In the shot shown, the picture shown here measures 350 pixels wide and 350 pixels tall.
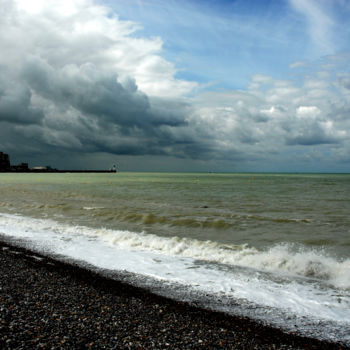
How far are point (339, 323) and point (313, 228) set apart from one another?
1256 cm

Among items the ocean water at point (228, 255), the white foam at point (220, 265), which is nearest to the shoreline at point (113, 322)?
the ocean water at point (228, 255)

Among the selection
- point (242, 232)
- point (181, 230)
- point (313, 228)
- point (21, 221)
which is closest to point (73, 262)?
point (181, 230)

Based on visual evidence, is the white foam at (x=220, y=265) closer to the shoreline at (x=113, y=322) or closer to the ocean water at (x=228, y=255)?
the ocean water at (x=228, y=255)

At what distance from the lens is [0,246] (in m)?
11.2

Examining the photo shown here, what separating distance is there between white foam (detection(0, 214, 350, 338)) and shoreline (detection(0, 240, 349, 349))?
136 centimetres

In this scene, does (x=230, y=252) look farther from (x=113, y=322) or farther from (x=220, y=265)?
(x=113, y=322)

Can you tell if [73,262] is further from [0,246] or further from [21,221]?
[21,221]

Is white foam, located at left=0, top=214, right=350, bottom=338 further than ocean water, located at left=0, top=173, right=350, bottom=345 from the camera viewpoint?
Yes

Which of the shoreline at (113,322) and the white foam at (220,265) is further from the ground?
the shoreline at (113,322)

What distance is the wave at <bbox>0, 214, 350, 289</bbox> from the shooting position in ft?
30.6

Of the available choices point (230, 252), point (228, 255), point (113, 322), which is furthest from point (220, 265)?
point (113, 322)

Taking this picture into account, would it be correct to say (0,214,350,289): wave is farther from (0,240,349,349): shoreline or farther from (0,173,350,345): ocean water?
(0,240,349,349): shoreline

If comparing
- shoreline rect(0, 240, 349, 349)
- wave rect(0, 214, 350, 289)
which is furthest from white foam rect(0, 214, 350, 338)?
shoreline rect(0, 240, 349, 349)

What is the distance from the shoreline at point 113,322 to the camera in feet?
15.3
